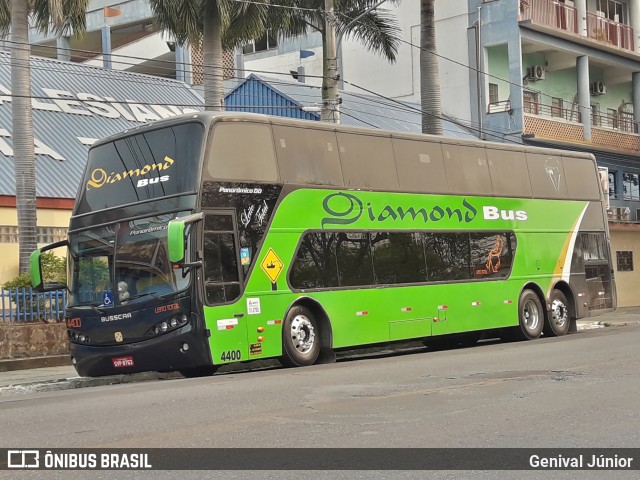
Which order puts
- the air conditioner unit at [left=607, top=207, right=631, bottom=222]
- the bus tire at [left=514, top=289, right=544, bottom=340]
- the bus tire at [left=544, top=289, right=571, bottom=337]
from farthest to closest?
the air conditioner unit at [left=607, top=207, right=631, bottom=222]
the bus tire at [left=544, top=289, right=571, bottom=337]
the bus tire at [left=514, top=289, right=544, bottom=340]

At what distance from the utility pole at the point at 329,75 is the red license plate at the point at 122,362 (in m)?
10.9

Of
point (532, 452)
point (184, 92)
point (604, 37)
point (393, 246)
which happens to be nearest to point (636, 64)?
point (604, 37)

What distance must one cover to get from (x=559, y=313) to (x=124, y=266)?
11.4 metres

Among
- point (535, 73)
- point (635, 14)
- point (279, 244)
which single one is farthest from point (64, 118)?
point (635, 14)

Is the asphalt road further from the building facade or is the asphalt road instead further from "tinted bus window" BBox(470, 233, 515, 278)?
the building facade

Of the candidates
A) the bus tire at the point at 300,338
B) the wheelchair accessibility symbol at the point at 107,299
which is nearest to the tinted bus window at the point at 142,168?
the wheelchair accessibility symbol at the point at 107,299

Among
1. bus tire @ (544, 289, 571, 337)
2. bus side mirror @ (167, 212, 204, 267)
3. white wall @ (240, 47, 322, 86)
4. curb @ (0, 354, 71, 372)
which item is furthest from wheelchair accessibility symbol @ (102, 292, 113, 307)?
white wall @ (240, 47, 322, 86)

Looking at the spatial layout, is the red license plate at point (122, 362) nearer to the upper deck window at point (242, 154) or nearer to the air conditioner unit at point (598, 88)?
the upper deck window at point (242, 154)

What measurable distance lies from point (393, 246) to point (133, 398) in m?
7.80

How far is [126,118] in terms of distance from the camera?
30891 millimetres

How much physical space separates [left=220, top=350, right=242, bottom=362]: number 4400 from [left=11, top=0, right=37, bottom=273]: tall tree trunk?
8518mm

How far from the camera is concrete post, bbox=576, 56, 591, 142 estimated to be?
3966 cm

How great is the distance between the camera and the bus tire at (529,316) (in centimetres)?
2164

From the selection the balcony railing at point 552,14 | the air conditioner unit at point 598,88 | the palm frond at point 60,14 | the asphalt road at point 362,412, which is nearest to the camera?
the asphalt road at point 362,412
